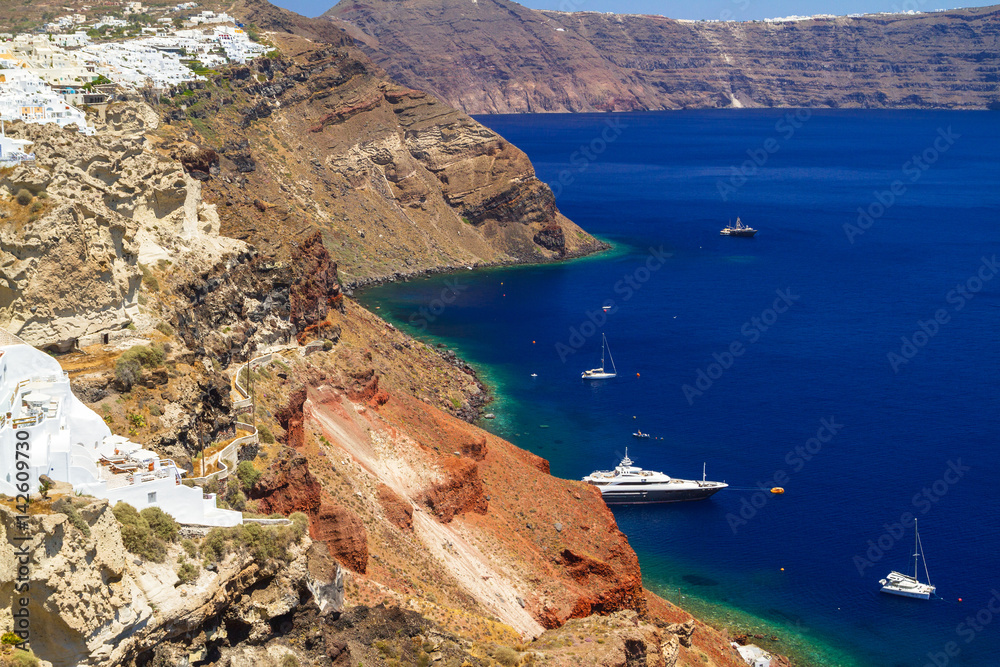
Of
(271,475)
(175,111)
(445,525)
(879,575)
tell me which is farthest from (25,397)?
(175,111)

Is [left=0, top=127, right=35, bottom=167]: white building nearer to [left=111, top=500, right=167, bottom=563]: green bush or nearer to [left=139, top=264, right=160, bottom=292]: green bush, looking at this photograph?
[left=139, top=264, right=160, bottom=292]: green bush

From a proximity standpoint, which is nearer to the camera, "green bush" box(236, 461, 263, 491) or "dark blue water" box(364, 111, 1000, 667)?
"green bush" box(236, 461, 263, 491)

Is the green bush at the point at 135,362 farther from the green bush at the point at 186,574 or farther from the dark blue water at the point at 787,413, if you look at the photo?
the dark blue water at the point at 787,413

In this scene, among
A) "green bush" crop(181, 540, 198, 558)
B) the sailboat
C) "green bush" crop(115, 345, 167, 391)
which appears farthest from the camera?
the sailboat

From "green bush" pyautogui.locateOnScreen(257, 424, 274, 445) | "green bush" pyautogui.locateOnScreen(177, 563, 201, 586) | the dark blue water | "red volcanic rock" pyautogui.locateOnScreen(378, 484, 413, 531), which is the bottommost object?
the dark blue water

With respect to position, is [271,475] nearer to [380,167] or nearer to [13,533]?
[13,533]

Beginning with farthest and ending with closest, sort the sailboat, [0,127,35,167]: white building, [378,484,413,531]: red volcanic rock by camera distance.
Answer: the sailboat → [378,484,413,531]: red volcanic rock → [0,127,35,167]: white building

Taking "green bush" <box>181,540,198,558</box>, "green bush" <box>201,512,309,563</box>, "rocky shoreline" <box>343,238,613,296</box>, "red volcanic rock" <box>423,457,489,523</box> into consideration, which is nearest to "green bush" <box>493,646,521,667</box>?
"green bush" <box>201,512,309,563</box>

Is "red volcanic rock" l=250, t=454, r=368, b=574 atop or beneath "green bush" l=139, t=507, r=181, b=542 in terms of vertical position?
beneath

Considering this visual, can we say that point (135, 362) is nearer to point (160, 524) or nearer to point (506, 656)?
point (160, 524)
